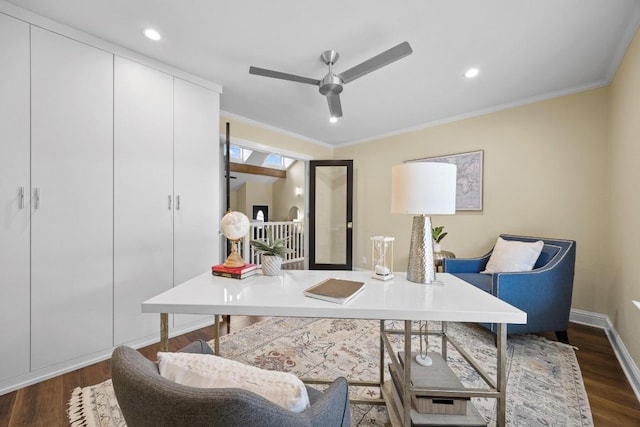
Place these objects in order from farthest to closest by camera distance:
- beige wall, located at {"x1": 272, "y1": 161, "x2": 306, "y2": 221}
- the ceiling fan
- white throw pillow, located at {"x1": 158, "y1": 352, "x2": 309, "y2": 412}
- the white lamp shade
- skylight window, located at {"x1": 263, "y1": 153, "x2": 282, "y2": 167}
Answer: beige wall, located at {"x1": 272, "y1": 161, "x2": 306, "y2": 221}
skylight window, located at {"x1": 263, "y1": 153, "x2": 282, "y2": 167}
the ceiling fan
the white lamp shade
white throw pillow, located at {"x1": 158, "y1": 352, "x2": 309, "y2": 412}

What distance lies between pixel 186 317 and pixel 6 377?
107cm

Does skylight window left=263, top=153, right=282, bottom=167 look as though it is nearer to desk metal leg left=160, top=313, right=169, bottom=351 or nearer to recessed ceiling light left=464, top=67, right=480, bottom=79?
recessed ceiling light left=464, top=67, right=480, bottom=79

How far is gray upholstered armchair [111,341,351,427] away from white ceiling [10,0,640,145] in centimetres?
196

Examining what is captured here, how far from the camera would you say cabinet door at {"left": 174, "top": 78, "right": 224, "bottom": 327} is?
2.35 metres

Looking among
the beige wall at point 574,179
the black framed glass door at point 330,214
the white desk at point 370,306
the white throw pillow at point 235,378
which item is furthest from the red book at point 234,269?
the black framed glass door at point 330,214

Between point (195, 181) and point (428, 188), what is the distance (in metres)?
2.12

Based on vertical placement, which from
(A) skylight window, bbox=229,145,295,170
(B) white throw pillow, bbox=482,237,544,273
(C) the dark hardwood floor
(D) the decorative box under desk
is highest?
(A) skylight window, bbox=229,145,295,170

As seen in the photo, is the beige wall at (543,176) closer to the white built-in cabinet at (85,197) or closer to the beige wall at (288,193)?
the white built-in cabinet at (85,197)

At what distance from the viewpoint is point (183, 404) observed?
0.49 m

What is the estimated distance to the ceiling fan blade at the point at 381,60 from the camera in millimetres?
1645

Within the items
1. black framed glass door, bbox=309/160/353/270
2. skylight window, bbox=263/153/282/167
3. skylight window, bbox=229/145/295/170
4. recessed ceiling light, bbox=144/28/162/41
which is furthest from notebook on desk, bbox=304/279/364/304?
skylight window, bbox=263/153/282/167

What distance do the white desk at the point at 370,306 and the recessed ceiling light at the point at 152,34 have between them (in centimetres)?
186

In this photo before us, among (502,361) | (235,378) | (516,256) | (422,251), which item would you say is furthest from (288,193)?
(235,378)

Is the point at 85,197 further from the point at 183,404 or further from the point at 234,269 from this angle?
the point at 183,404
